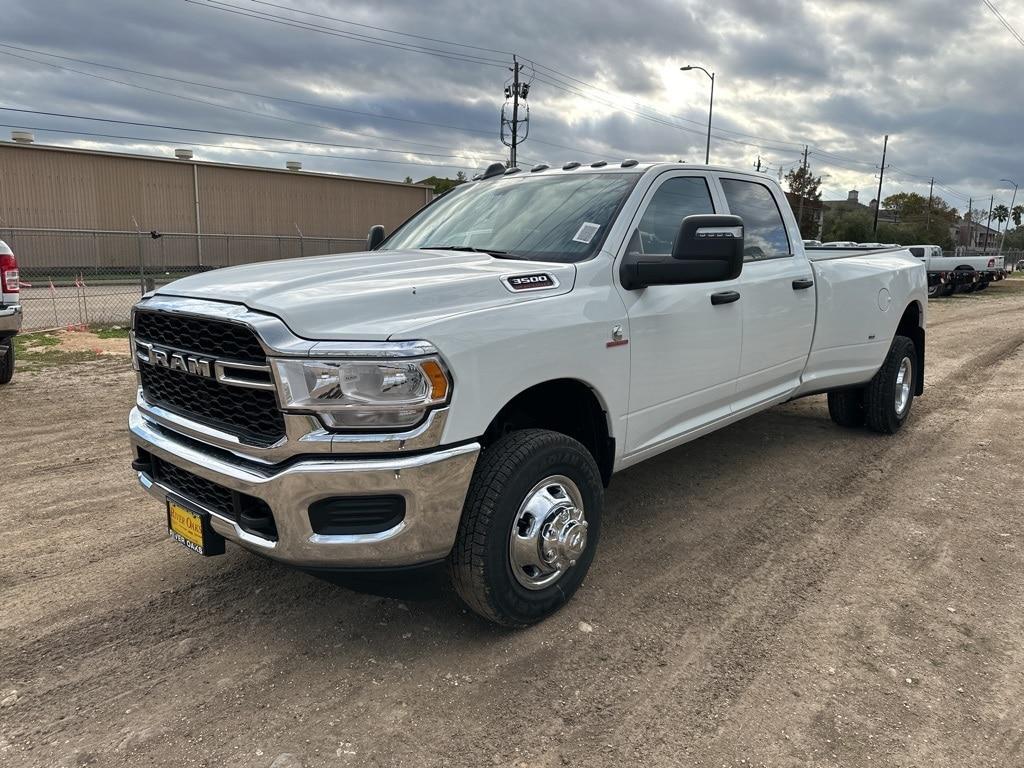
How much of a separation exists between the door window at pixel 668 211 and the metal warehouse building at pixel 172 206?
2419 cm

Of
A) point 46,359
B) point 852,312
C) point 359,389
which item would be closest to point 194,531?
point 359,389

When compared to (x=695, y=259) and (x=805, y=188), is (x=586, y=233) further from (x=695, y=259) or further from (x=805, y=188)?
(x=805, y=188)

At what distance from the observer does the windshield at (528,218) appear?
3543 mm

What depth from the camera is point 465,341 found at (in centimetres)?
265

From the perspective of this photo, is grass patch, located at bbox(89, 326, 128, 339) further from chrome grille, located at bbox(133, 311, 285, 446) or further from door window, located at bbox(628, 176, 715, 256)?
door window, located at bbox(628, 176, 715, 256)

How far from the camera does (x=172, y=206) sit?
121 feet

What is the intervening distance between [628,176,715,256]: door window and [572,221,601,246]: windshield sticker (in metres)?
0.19

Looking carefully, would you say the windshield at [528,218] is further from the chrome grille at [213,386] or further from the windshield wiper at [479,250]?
the chrome grille at [213,386]

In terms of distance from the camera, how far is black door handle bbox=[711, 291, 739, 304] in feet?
12.9

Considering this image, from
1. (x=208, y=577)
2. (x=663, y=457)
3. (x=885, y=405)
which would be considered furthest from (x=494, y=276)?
(x=885, y=405)

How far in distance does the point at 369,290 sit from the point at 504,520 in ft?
3.24

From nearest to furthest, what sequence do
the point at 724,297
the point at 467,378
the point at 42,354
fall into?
the point at 467,378, the point at 724,297, the point at 42,354

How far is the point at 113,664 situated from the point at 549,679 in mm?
1649

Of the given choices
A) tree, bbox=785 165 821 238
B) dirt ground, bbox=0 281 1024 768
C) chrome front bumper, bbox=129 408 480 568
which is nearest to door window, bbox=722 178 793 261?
dirt ground, bbox=0 281 1024 768
